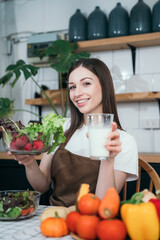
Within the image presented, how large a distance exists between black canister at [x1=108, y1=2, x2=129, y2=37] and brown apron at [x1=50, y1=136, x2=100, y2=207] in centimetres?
173

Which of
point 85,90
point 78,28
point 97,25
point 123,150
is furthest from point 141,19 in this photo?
point 123,150

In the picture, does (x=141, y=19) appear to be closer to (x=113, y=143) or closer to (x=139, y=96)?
(x=139, y=96)

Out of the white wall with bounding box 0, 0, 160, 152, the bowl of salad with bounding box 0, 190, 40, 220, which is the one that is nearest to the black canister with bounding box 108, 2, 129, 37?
the white wall with bounding box 0, 0, 160, 152

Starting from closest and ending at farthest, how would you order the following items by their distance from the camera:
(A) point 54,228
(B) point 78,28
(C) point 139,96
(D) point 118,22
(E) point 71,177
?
1. (A) point 54,228
2. (E) point 71,177
3. (C) point 139,96
4. (D) point 118,22
5. (B) point 78,28

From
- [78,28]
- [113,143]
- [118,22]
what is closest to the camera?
[113,143]

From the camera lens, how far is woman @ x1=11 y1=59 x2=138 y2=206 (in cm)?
131

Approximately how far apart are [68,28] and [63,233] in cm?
273

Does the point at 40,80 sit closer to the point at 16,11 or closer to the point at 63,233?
the point at 16,11

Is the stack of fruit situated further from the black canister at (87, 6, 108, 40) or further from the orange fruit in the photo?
the black canister at (87, 6, 108, 40)

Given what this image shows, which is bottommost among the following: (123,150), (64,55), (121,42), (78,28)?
(123,150)

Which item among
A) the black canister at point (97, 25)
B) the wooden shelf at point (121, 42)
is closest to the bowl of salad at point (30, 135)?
the wooden shelf at point (121, 42)

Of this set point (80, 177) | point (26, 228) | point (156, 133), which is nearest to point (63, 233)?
point (26, 228)

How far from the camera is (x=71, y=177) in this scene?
135cm

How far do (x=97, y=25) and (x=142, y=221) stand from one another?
2.45m
